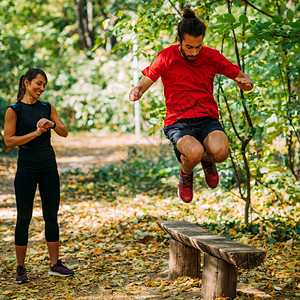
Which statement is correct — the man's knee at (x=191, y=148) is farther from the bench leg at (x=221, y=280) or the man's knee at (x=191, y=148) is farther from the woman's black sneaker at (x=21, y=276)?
the woman's black sneaker at (x=21, y=276)

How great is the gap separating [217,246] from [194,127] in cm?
107

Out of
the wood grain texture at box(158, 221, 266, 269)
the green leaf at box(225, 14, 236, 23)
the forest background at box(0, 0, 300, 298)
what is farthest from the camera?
the forest background at box(0, 0, 300, 298)

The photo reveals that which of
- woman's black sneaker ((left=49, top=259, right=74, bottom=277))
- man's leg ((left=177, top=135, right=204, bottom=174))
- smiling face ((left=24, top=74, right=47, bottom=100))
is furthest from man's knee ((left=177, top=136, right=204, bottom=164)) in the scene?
woman's black sneaker ((left=49, top=259, right=74, bottom=277))

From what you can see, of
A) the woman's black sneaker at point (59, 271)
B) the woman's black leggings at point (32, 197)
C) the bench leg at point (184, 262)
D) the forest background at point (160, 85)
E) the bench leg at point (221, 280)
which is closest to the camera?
the bench leg at point (221, 280)

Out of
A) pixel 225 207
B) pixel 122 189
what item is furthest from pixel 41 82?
pixel 122 189

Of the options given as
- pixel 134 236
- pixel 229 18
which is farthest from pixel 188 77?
pixel 134 236

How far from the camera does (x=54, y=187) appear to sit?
4.49 m

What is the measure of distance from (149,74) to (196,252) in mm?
2035

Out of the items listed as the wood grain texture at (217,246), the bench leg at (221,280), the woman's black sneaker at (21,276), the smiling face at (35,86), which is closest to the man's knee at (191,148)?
the wood grain texture at (217,246)

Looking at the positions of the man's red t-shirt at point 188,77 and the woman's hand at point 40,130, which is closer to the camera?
the man's red t-shirt at point 188,77

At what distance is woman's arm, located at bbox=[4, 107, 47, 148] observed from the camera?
13.7 ft

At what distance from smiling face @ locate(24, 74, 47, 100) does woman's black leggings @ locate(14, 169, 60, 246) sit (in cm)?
80

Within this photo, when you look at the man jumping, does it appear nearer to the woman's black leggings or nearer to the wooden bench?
the wooden bench

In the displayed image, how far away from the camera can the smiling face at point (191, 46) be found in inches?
141
